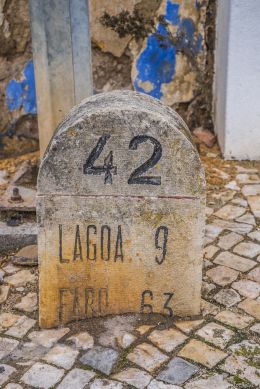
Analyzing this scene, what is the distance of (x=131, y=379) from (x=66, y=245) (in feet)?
2.81

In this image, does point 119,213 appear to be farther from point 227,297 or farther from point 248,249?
point 248,249

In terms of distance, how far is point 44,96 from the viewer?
4.96 metres

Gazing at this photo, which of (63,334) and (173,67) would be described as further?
(173,67)

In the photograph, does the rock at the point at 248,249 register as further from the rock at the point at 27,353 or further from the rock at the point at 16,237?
the rock at the point at 27,353

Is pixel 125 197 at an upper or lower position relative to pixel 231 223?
upper

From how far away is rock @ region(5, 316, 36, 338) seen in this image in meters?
3.97

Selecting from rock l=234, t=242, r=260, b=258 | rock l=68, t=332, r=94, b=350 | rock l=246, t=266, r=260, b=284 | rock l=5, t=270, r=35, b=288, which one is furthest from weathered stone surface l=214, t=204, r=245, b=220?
rock l=68, t=332, r=94, b=350

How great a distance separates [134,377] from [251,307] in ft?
3.41

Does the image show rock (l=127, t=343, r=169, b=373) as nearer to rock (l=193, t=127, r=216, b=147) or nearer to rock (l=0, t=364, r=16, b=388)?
rock (l=0, t=364, r=16, b=388)

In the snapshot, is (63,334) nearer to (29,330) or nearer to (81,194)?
(29,330)

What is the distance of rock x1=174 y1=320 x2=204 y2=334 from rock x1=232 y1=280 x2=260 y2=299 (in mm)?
479

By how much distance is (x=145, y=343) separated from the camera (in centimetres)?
383

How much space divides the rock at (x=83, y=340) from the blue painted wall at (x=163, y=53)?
335cm

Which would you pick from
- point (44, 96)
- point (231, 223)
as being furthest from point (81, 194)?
point (231, 223)
